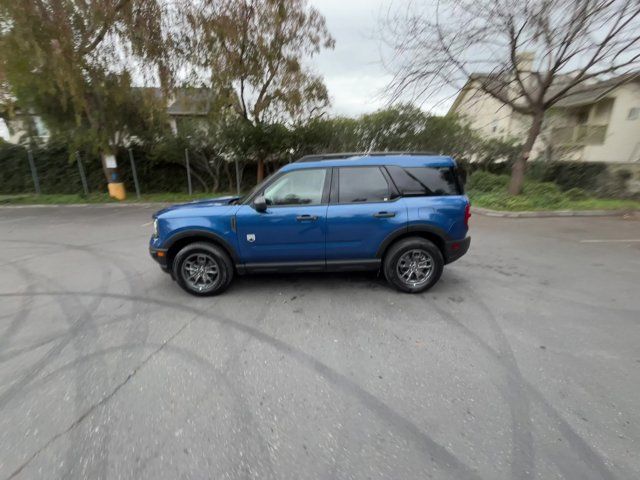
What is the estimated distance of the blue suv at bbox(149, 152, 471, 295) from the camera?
405cm

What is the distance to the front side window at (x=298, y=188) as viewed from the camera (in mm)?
4113

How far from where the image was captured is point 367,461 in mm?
1948

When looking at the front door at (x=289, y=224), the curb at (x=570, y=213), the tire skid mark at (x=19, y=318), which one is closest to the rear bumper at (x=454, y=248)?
the front door at (x=289, y=224)

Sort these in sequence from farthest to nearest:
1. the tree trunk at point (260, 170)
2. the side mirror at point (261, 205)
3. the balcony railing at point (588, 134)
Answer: the balcony railing at point (588, 134) → the tree trunk at point (260, 170) → the side mirror at point (261, 205)

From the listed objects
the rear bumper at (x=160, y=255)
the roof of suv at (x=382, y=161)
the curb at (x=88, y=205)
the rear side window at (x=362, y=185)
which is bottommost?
the curb at (x=88, y=205)

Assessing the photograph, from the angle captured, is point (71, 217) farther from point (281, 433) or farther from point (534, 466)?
point (534, 466)

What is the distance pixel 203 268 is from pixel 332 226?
183 centimetres

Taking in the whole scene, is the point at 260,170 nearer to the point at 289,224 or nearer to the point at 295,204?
the point at 295,204

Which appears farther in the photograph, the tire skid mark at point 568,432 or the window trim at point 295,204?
the window trim at point 295,204

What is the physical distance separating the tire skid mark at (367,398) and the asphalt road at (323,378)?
0.01m

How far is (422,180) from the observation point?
165 inches

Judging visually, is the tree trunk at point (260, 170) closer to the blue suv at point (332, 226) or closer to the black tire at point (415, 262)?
the blue suv at point (332, 226)

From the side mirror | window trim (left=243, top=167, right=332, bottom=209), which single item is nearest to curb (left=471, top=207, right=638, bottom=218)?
window trim (left=243, top=167, right=332, bottom=209)

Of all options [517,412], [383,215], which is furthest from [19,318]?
[517,412]
